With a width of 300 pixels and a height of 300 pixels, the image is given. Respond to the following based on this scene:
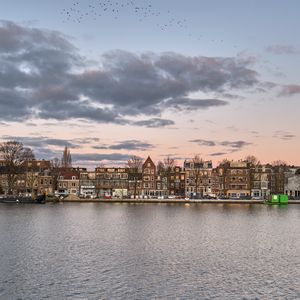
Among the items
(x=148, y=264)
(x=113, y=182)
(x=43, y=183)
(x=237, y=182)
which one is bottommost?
(x=148, y=264)

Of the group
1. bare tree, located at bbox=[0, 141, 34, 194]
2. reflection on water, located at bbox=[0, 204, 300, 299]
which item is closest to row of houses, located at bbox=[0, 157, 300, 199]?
bare tree, located at bbox=[0, 141, 34, 194]

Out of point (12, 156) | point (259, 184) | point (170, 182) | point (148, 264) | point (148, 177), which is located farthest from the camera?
point (170, 182)

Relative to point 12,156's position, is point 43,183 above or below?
below

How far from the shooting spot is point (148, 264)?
4153cm

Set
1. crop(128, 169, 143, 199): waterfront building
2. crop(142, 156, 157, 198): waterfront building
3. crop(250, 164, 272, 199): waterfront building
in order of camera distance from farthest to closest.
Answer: crop(250, 164, 272, 199): waterfront building → crop(142, 156, 157, 198): waterfront building → crop(128, 169, 143, 199): waterfront building

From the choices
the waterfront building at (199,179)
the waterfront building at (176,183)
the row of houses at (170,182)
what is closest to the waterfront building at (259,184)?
the row of houses at (170,182)

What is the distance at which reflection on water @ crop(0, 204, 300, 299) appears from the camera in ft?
106

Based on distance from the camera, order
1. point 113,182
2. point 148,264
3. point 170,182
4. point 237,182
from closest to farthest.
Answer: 1. point 148,264
2. point 237,182
3. point 113,182
4. point 170,182

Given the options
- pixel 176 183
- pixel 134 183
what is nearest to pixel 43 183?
pixel 134 183

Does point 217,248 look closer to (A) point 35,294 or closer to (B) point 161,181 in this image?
(A) point 35,294

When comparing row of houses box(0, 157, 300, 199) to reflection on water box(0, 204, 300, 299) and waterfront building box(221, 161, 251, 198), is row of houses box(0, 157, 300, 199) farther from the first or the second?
reflection on water box(0, 204, 300, 299)

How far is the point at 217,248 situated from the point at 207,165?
476ft

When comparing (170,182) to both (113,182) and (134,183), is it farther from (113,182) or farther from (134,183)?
(113,182)

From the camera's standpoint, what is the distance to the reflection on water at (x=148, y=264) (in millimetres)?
32406
